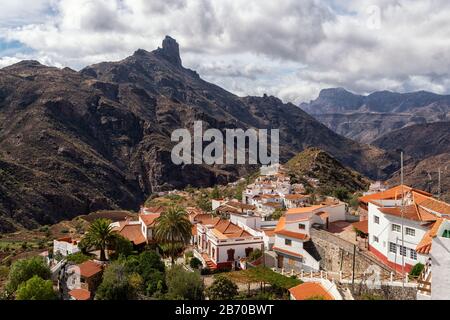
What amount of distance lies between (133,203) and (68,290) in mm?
103658

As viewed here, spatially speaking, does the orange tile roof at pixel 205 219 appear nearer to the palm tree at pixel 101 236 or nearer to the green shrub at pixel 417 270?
the palm tree at pixel 101 236

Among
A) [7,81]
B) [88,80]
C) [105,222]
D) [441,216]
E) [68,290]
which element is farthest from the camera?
[88,80]

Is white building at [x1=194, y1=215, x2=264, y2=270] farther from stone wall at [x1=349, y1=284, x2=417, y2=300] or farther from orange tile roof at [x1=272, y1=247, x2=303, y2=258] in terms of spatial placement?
stone wall at [x1=349, y1=284, x2=417, y2=300]

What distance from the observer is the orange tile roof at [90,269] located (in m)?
29.1

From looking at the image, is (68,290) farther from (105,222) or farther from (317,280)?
(317,280)

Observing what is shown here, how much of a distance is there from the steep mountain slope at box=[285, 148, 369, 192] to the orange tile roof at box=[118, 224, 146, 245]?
4653cm

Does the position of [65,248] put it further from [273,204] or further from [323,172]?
[323,172]

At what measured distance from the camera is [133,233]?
4281 centimetres

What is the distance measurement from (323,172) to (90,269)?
244 ft

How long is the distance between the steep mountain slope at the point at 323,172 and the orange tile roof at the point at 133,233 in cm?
4653

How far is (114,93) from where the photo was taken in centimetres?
19938
